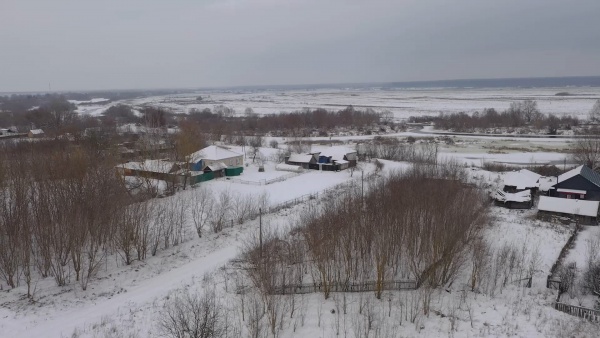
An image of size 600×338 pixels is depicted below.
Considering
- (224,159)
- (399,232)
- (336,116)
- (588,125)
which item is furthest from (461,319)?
(336,116)

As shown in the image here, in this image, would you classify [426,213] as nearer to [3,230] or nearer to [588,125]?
[3,230]

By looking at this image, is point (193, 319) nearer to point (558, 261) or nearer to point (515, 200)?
point (558, 261)

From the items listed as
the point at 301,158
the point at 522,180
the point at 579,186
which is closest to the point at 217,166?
the point at 301,158

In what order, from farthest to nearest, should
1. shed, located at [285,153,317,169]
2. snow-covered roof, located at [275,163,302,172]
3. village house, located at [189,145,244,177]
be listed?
shed, located at [285,153,317,169], snow-covered roof, located at [275,163,302,172], village house, located at [189,145,244,177]

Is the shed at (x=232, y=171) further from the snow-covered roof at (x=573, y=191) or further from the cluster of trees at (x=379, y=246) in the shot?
the snow-covered roof at (x=573, y=191)

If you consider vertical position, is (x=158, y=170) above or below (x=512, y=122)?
below

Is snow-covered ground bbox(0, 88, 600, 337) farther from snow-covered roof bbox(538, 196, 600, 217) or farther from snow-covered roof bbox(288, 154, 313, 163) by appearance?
snow-covered roof bbox(288, 154, 313, 163)

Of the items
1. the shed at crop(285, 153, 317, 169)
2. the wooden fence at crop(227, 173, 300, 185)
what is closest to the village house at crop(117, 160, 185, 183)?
the wooden fence at crop(227, 173, 300, 185)
